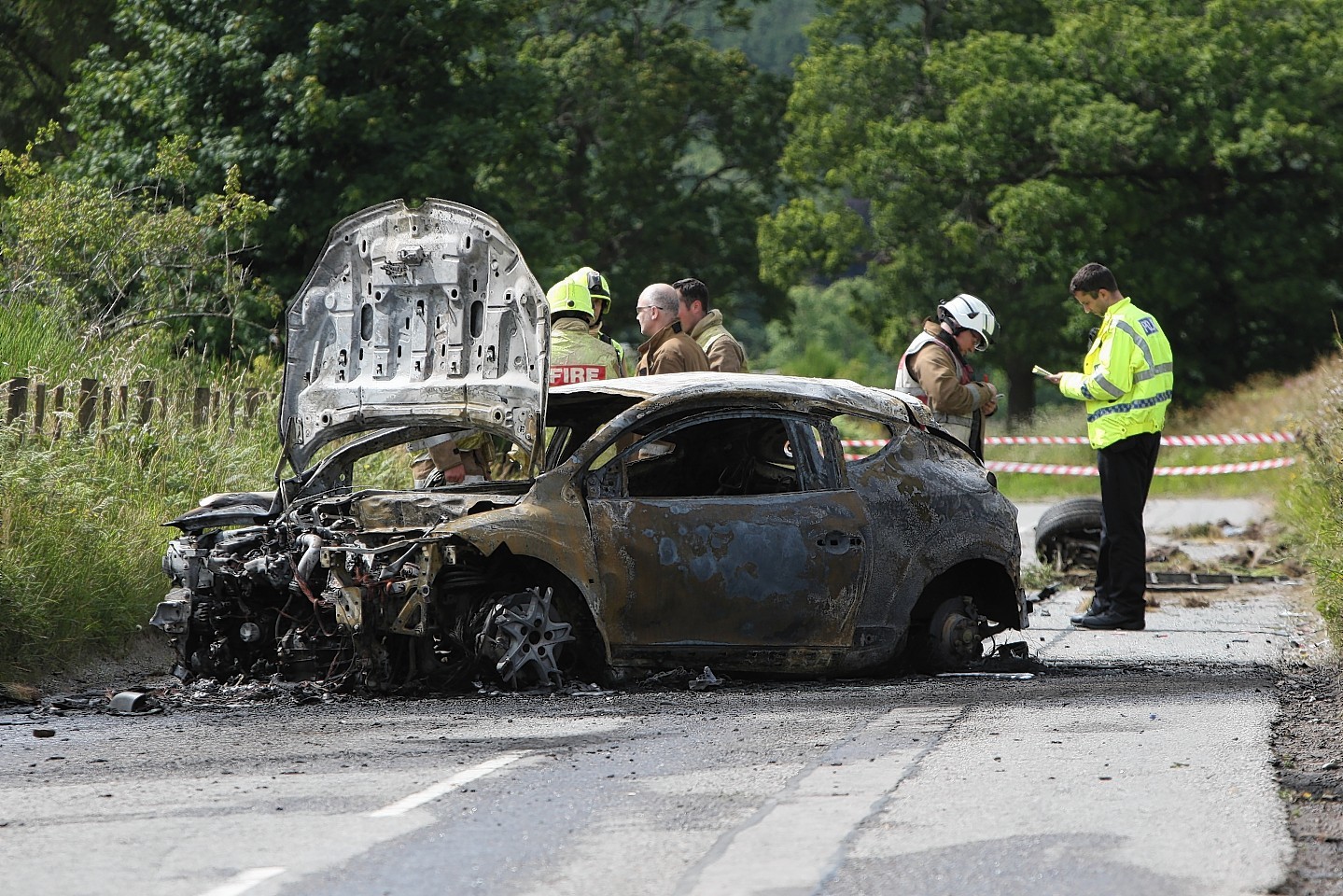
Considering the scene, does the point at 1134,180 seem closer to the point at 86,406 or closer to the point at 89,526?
the point at 86,406

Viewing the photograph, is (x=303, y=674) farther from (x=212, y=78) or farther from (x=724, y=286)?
(x=724, y=286)

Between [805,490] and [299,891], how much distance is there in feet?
14.4

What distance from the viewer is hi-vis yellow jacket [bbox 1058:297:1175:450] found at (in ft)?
38.1

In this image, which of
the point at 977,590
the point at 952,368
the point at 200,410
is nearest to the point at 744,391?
the point at 977,590

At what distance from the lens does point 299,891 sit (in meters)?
5.14

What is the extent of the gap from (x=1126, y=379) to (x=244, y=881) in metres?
7.74

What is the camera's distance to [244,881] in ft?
17.2

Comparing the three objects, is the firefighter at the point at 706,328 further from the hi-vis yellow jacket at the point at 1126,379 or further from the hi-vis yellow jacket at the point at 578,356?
the hi-vis yellow jacket at the point at 1126,379

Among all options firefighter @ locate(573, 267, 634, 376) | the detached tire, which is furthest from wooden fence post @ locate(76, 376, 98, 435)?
the detached tire

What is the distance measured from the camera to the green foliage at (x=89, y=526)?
9.84 meters

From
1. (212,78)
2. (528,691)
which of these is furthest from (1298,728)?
(212,78)

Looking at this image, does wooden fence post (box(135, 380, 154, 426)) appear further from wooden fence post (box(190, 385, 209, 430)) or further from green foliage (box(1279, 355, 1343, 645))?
green foliage (box(1279, 355, 1343, 645))

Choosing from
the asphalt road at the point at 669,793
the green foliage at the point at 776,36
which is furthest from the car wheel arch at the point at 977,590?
the green foliage at the point at 776,36

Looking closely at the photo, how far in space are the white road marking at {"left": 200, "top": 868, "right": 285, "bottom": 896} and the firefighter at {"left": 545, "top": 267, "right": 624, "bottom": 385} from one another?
18.9 feet
